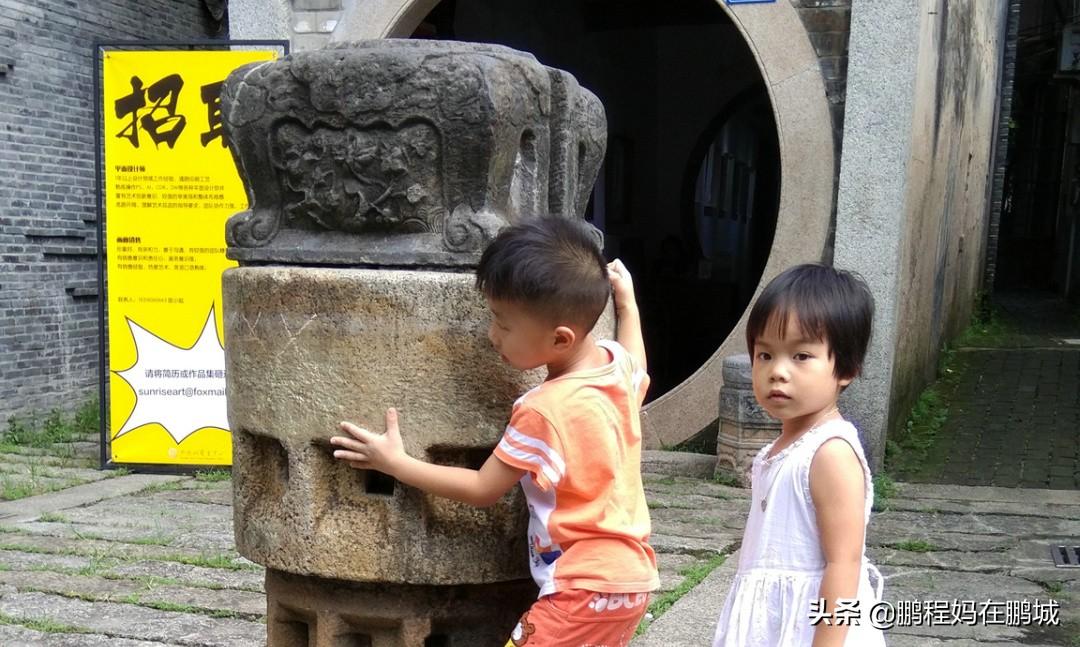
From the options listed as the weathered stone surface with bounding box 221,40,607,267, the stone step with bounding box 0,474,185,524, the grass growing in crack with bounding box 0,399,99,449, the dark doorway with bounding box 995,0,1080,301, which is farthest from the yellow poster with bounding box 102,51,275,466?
the dark doorway with bounding box 995,0,1080,301

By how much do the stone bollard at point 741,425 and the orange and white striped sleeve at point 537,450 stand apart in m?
3.81

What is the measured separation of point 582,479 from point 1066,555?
3391mm

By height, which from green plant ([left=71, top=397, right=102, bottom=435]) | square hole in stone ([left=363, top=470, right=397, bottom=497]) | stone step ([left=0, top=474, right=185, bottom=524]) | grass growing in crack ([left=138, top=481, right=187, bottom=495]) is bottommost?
green plant ([left=71, top=397, right=102, bottom=435])

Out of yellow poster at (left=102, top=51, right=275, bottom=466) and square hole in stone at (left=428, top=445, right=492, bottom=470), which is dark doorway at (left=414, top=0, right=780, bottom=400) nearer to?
yellow poster at (left=102, top=51, right=275, bottom=466)

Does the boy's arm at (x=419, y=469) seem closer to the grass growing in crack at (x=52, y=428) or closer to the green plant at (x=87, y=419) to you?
the grass growing in crack at (x=52, y=428)

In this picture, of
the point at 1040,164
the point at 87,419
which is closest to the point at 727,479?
the point at 87,419

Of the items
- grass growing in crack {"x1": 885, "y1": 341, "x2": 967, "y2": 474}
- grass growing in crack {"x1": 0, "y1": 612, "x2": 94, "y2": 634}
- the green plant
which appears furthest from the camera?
the green plant

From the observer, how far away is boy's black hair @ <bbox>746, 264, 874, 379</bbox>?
6.22ft

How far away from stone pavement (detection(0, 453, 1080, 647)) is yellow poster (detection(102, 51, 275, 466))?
32 cm

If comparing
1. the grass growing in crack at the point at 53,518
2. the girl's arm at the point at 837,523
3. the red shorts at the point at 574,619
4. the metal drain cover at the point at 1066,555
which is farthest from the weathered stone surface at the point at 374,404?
the grass growing in crack at the point at 53,518

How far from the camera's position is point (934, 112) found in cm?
672

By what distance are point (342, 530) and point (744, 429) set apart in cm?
376

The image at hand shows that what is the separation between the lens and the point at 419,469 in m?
1.94

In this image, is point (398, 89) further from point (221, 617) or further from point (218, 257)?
point (218, 257)
